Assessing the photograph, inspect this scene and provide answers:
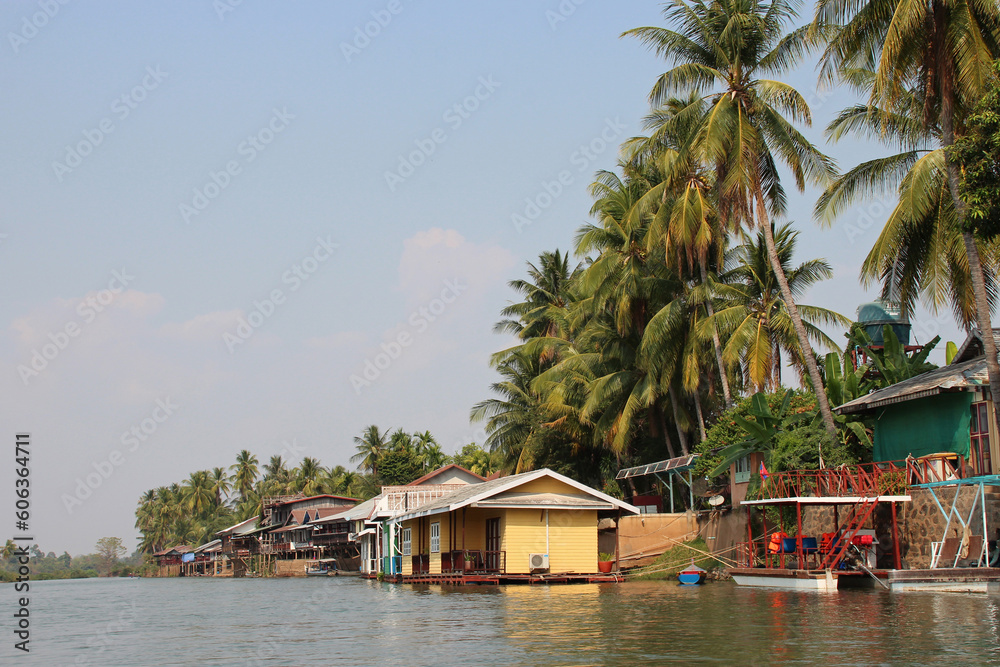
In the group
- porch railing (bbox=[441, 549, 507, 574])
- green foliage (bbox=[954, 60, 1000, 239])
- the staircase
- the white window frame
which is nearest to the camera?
green foliage (bbox=[954, 60, 1000, 239])

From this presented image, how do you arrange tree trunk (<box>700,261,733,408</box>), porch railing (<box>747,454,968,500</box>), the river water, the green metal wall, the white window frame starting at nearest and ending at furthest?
the river water
porch railing (<box>747,454,968,500</box>)
the green metal wall
tree trunk (<box>700,261,733,408</box>)
the white window frame

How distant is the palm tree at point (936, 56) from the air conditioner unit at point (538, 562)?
13.1m

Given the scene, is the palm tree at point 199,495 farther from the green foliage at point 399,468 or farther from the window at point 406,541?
the window at point 406,541

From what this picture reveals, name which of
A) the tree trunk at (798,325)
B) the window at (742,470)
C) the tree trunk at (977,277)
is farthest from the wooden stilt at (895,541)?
the window at (742,470)

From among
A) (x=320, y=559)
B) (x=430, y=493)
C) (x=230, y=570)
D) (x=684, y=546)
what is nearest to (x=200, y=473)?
(x=230, y=570)

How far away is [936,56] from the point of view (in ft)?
66.1

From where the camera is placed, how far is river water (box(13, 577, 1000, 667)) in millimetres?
11492

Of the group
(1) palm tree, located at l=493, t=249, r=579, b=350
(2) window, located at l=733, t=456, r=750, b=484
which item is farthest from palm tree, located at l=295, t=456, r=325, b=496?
(2) window, located at l=733, t=456, r=750, b=484

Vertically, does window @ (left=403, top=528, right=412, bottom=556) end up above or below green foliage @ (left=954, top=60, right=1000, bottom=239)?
below

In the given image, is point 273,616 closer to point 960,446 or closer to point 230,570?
point 960,446

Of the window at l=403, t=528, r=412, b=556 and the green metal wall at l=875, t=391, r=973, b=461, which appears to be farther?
the window at l=403, t=528, r=412, b=556

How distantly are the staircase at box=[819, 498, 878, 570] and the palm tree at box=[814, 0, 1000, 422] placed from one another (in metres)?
3.59

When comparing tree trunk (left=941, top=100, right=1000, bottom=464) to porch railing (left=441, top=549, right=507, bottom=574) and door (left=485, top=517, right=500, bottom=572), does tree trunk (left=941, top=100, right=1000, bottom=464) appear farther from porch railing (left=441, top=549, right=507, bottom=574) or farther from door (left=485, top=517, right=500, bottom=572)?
door (left=485, top=517, right=500, bottom=572)

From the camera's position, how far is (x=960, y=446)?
21906 millimetres
